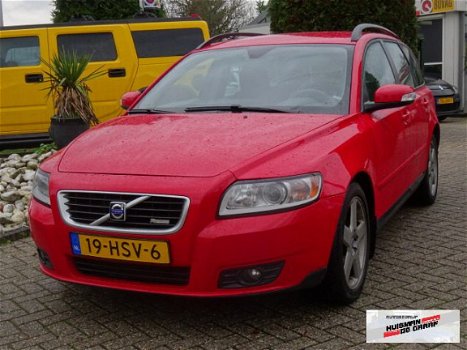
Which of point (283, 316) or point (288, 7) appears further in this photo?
point (288, 7)

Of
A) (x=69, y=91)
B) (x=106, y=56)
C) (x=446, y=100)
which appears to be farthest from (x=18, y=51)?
(x=446, y=100)

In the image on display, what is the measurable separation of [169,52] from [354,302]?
21.9 feet

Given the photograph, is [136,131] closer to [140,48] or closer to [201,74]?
[201,74]

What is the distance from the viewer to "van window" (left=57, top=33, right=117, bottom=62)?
29.9ft

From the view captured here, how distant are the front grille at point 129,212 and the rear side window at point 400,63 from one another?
294cm

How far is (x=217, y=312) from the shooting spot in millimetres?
3484

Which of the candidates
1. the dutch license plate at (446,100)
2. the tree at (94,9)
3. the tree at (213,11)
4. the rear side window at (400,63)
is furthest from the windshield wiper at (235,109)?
the tree at (213,11)

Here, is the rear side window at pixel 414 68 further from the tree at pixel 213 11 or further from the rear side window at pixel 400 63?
the tree at pixel 213 11

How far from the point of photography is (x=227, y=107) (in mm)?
4074

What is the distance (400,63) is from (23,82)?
564 cm

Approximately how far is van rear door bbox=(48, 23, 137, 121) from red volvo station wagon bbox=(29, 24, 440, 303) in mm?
5093

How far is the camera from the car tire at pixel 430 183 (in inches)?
230

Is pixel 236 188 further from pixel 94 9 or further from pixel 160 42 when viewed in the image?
pixel 94 9

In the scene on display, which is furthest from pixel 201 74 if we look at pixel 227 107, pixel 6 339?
pixel 6 339
